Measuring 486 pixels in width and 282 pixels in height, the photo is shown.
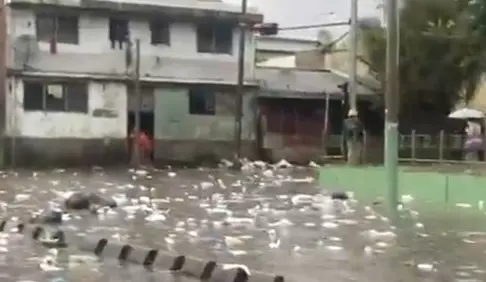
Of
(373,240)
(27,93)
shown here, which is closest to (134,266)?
(373,240)

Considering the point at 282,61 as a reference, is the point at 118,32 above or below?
above

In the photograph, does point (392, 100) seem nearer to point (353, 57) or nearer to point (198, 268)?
point (198, 268)

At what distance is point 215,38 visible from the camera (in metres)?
44.4

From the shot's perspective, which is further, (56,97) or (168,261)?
(56,97)

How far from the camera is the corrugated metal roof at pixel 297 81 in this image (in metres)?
46.4

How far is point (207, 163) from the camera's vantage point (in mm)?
43500

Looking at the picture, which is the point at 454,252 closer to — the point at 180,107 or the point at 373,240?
the point at 373,240

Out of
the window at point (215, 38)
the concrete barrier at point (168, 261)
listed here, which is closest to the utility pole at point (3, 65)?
the window at point (215, 38)

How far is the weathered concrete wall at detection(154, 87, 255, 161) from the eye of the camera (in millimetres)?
43344

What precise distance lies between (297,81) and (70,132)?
1053 cm

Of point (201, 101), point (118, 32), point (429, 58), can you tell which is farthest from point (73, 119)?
point (429, 58)

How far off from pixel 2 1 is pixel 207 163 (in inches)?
381

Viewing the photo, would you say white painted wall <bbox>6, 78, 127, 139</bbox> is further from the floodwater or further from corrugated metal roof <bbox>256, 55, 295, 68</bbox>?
corrugated metal roof <bbox>256, 55, 295, 68</bbox>

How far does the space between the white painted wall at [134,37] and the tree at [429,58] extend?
6019 mm
